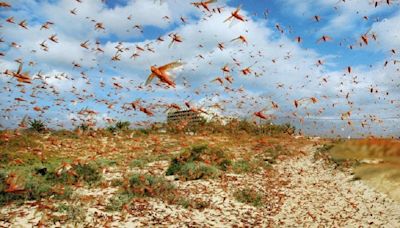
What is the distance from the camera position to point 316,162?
Result: 2152 cm

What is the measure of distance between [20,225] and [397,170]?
35.6ft

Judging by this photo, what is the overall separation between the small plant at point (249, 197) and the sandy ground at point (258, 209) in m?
0.26

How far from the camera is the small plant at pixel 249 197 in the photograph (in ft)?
45.4

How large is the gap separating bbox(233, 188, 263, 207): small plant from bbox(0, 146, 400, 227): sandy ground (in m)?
0.26

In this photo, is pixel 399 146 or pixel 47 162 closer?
pixel 399 146

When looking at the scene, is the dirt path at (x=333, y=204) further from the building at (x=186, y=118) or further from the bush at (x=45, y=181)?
the building at (x=186, y=118)

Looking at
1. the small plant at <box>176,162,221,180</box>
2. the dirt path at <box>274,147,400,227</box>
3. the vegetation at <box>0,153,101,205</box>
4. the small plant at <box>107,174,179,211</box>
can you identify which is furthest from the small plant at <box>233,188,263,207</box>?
the vegetation at <box>0,153,101,205</box>

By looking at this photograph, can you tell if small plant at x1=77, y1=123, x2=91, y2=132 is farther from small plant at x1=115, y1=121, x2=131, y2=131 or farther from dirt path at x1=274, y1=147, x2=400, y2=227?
dirt path at x1=274, y1=147, x2=400, y2=227

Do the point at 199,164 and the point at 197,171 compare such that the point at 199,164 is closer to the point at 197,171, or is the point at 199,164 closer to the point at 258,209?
the point at 197,171

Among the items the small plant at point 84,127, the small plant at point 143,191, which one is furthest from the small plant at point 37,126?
the small plant at point 143,191

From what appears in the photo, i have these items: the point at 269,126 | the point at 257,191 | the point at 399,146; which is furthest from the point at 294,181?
the point at 269,126

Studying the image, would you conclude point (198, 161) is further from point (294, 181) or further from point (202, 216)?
point (202, 216)

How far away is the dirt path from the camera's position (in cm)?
1209

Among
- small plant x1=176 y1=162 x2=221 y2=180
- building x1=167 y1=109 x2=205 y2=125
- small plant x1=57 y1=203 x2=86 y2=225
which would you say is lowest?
small plant x1=57 y1=203 x2=86 y2=225
